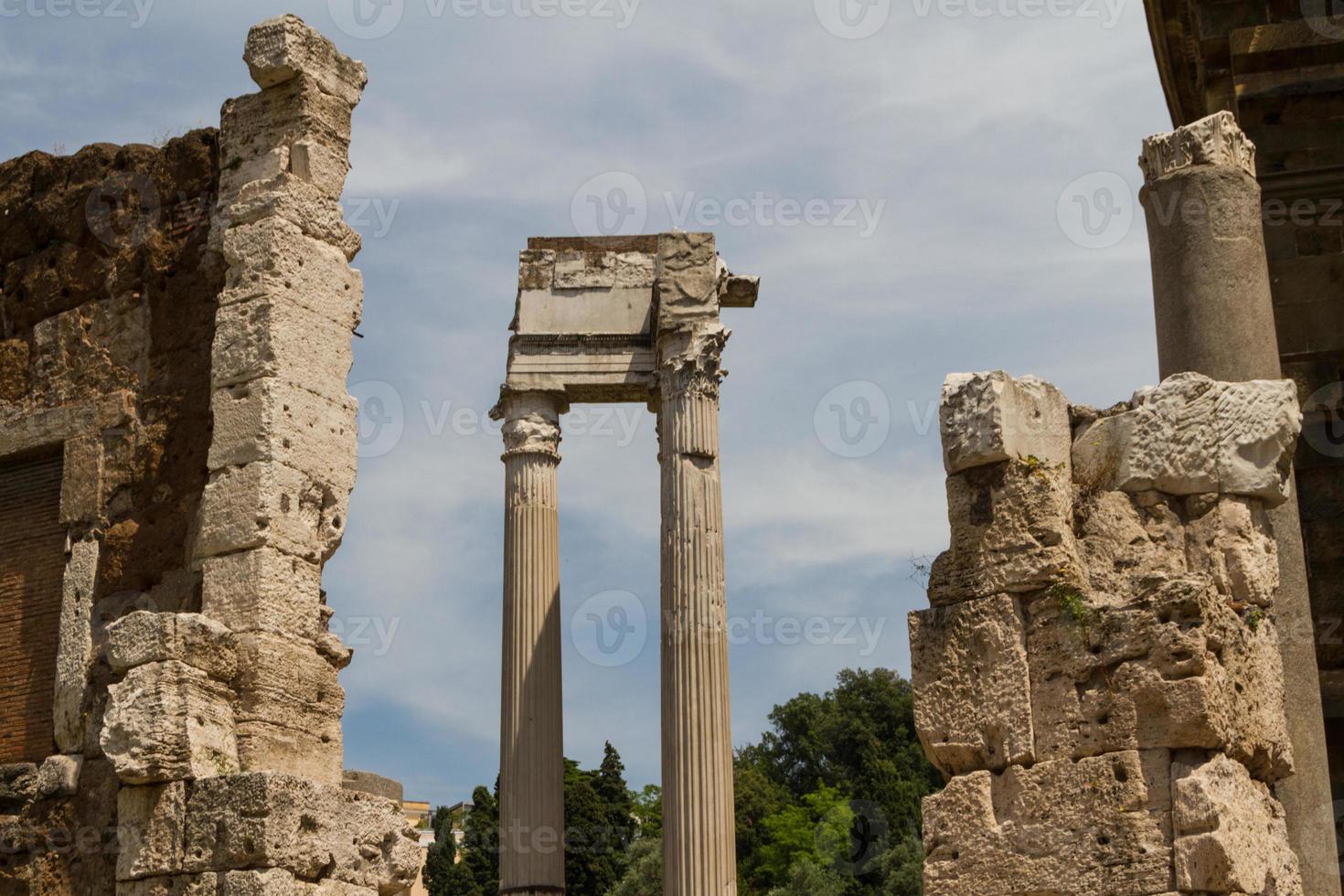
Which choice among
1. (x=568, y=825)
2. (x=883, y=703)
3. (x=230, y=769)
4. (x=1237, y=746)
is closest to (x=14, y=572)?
(x=230, y=769)

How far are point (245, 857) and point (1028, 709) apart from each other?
4.16m

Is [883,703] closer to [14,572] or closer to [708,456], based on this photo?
[708,456]

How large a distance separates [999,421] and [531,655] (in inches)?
582

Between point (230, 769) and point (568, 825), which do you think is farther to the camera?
point (568, 825)

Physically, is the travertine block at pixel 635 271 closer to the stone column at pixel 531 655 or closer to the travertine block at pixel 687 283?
the travertine block at pixel 687 283

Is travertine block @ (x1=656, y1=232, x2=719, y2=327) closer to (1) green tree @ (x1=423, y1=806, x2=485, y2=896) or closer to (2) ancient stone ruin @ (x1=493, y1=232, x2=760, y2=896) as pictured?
(2) ancient stone ruin @ (x1=493, y1=232, x2=760, y2=896)

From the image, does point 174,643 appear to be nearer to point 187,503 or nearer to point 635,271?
point 187,503

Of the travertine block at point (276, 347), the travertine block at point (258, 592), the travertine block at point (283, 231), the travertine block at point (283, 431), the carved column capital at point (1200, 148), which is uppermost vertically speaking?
the carved column capital at point (1200, 148)

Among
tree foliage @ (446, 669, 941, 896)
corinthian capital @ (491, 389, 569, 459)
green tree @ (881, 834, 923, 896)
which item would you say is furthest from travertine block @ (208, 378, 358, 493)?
green tree @ (881, 834, 923, 896)

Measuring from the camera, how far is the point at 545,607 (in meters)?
21.8

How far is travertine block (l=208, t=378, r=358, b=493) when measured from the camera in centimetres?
1012

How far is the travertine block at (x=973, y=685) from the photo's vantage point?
7070 mm

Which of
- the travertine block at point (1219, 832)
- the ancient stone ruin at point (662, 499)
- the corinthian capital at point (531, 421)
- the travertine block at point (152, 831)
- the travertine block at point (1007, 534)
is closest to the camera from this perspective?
the travertine block at point (1219, 832)

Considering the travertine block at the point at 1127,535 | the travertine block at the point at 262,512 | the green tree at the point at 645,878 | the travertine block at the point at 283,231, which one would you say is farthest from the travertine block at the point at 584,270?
A: the green tree at the point at 645,878
